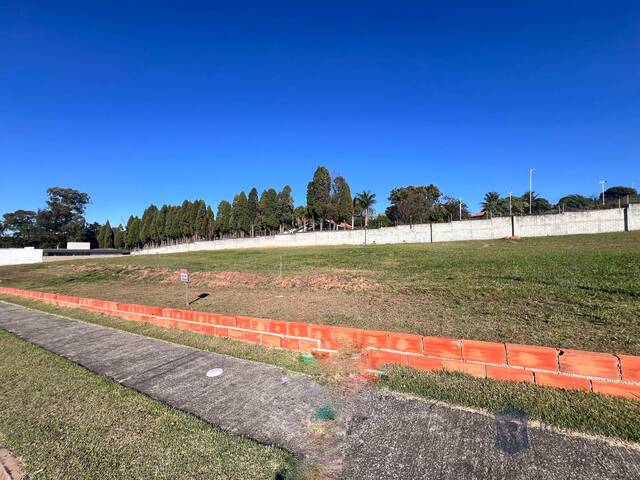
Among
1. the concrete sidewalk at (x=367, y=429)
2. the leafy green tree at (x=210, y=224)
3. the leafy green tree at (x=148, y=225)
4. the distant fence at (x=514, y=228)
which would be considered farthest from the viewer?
the leafy green tree at (x=148, y=225)

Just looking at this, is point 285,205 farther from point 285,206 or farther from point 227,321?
point 227,321

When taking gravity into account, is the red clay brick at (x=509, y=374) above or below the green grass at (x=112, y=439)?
above

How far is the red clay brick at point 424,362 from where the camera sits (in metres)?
2.69

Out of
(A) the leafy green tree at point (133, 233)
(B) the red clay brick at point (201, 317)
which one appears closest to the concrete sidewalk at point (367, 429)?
(B) the red clay brick at point (201, 317)

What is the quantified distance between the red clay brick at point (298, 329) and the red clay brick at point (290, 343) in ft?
0.18

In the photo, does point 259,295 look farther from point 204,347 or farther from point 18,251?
point 18,251

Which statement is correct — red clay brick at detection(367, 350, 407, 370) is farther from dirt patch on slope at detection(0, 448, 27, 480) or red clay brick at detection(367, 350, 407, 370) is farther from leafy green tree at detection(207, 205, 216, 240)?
leafy green tree at detection(207, 205, 216, 240)

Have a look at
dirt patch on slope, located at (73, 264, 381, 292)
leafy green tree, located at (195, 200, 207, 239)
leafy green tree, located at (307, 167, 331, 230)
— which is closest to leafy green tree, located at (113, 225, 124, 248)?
leafy green tree, located at (195, 200, 207, 239)

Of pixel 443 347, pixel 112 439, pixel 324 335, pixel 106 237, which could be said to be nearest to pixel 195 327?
pixel 324 335

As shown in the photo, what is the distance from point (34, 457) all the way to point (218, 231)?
55.0 m

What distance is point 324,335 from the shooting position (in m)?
3.34

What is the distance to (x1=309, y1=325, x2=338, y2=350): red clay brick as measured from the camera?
3.27m

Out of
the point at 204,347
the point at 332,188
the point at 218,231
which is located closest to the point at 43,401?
the point at 204,347

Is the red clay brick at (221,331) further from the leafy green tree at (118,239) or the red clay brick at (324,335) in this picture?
the leafy green tree at (118,239)
